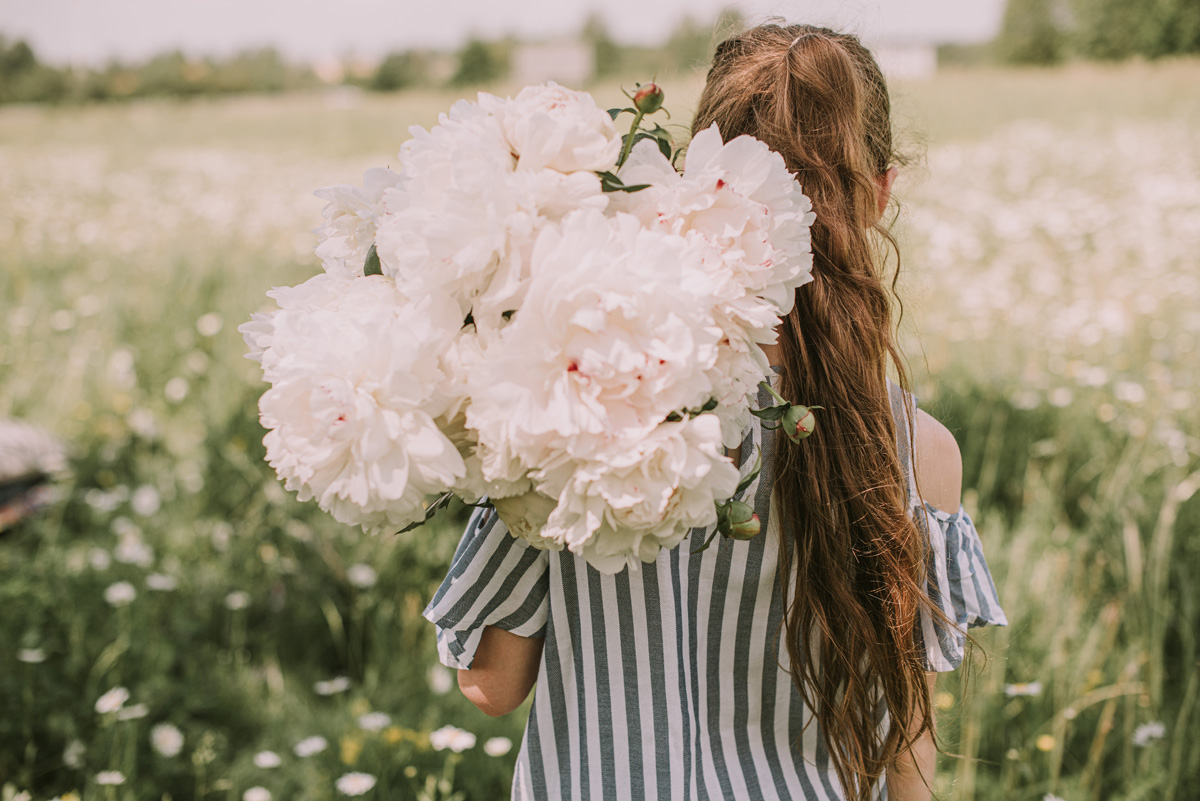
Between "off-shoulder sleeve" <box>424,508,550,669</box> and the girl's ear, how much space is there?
0.66m

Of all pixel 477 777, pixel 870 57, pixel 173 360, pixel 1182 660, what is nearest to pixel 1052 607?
pixel 1182 660

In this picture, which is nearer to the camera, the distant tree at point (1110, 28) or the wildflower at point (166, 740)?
the wildflower at point (166, 740)

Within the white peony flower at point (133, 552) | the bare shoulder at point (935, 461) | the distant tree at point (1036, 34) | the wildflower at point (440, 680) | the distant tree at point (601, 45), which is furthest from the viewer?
the distant tree at point (601, 45)

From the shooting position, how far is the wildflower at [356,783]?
1.87 m

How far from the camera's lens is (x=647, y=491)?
2.12ft

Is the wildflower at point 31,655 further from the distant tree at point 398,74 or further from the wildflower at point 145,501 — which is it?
the distant tree at point 398,74

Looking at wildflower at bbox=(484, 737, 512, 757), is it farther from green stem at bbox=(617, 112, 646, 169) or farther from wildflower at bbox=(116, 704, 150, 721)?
green stem at bbox=(617, 112, 646, 169)

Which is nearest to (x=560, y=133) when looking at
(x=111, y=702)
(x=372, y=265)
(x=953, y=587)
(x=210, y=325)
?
(x=372, y=265)

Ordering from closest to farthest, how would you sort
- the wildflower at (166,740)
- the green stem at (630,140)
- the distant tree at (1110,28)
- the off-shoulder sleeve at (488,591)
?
1. the green stem at (630,140)
2. the off-shoulder sleeve at (488,591)
3. the wildflower at (166,740)
4. the distant tree at (1110,28)

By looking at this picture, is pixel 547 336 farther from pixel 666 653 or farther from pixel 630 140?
pixel 666 653

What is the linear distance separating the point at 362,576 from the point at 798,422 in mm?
2200

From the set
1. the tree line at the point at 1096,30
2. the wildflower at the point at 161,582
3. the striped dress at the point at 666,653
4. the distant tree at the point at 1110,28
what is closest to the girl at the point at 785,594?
the striped dress at the point at 666,653

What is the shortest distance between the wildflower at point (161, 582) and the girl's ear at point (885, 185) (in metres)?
2.27

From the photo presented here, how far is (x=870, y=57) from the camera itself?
123 centimetres
